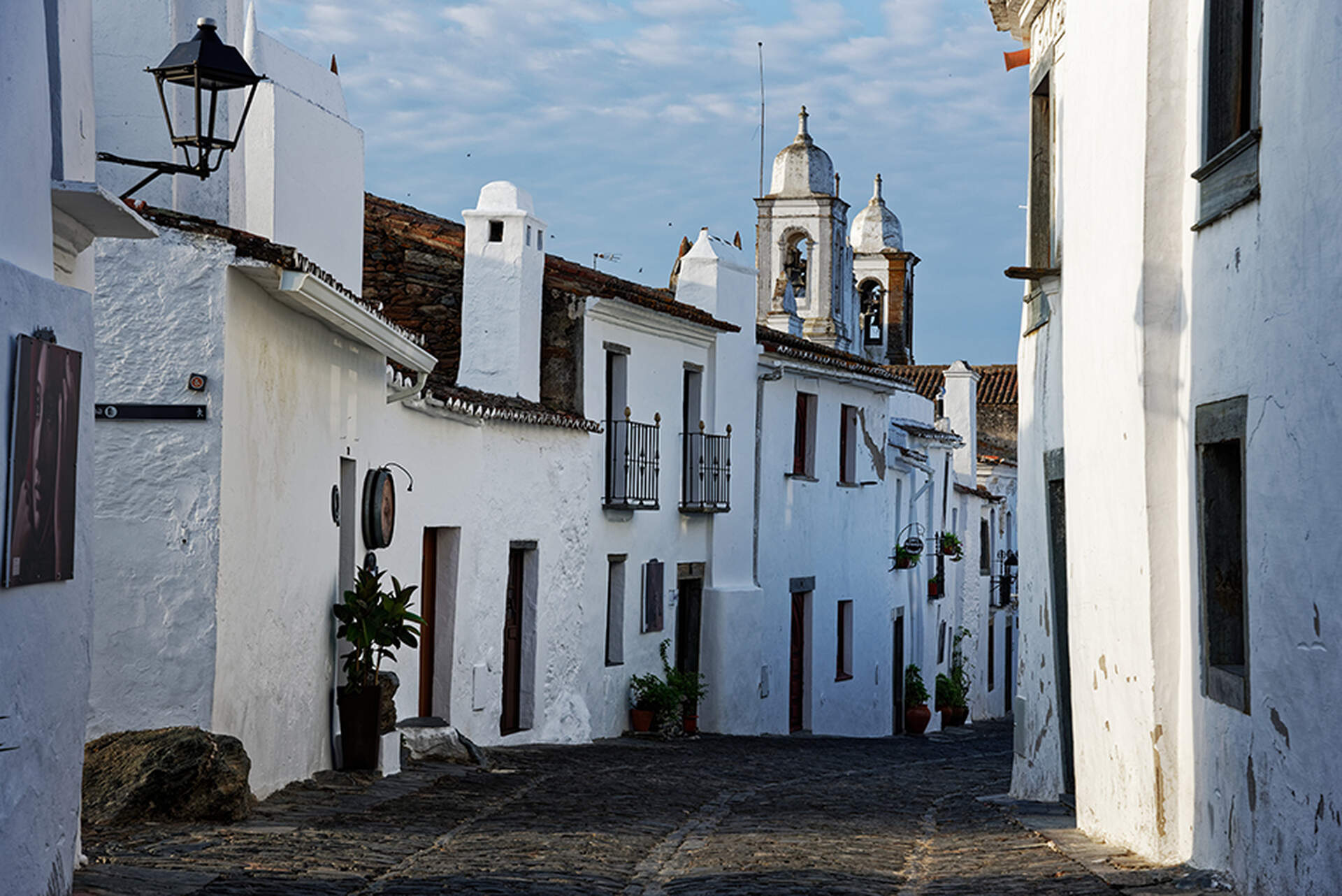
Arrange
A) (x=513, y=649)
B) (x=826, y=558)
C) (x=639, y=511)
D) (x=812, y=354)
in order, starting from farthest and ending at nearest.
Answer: (x=826, y=558), (x=812, y=354), (x=639, y=511), (x=513, y=649)

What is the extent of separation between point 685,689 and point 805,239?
1954 cm

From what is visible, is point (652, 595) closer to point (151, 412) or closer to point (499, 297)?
point (499, 297)

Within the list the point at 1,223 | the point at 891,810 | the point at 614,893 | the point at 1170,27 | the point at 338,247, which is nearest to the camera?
the point at 1,223

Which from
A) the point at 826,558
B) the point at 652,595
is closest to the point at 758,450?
the point at 826,558

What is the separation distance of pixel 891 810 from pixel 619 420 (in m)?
8.62

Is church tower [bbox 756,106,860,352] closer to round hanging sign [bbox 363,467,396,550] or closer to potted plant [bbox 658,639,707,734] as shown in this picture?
potted plant [bbox 658,639,707,734]

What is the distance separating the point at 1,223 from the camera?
17.7 feet

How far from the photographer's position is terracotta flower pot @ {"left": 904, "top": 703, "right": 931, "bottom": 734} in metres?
28.7

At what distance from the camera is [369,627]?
10938mm

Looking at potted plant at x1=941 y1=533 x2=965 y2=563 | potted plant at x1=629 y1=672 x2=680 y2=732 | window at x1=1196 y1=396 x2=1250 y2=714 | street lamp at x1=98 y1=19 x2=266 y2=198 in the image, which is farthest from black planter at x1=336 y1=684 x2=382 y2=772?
potted plant at x1=941 y1=533 x2=965 y2=563

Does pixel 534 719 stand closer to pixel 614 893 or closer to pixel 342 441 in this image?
pixel 342 441

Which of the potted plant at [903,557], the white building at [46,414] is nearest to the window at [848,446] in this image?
the potted plant at [903,557]

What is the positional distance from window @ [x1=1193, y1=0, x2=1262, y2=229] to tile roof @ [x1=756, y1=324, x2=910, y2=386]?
15.6 meters

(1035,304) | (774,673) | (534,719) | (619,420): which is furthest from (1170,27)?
(774,673)
